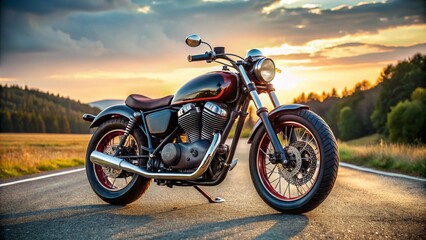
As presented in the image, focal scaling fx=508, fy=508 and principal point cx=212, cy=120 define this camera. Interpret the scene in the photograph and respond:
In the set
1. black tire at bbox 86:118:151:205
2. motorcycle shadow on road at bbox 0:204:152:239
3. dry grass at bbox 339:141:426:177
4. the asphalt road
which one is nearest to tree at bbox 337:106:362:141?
dry grass at bbox 339:141:426:177

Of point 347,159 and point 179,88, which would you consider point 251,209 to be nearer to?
point 179,88

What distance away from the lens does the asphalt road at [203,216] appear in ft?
13.7

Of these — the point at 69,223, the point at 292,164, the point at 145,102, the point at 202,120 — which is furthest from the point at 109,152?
the point at 292,164

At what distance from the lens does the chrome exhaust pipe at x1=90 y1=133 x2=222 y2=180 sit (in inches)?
203

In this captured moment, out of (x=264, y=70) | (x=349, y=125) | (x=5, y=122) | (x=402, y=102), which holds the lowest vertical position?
(x=349, y=125)

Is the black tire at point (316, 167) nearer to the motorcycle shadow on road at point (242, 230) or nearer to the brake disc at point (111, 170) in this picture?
the motorcycle shadow on road at point (242, 230)

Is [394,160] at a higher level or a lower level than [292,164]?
lower

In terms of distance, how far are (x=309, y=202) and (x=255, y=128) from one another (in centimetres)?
99

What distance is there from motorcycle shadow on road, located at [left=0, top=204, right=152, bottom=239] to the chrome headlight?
184 centimetres

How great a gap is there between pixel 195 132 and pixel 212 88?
545mm

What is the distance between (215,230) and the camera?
4273mm

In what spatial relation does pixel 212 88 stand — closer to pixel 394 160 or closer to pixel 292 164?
pixel 292 164

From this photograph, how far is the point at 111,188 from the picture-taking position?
6.35 meters

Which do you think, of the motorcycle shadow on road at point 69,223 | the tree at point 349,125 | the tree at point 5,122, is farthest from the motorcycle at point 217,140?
the tree at point 349,125
